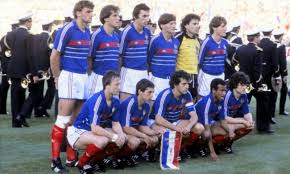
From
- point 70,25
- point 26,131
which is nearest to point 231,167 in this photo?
point 70,25

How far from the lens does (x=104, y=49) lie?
7.35 metres

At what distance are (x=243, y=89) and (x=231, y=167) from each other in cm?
128

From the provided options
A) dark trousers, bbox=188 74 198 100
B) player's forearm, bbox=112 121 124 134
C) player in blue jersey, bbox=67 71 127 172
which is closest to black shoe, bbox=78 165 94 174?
player in blue jersey, bbox=67 71 127 172

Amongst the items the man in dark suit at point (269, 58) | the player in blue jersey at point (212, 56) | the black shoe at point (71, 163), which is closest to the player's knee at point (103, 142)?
the black shoe at point (71, 163)

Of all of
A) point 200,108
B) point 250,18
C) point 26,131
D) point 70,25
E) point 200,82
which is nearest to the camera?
point 70,25

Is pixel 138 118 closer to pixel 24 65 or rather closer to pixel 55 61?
pixel 55 61

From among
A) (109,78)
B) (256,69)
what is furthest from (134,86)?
(256,69)

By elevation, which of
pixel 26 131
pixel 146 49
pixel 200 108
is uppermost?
pixel 146 49

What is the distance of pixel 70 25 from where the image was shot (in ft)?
22.3

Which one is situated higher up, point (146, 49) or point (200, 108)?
point (146, 49)

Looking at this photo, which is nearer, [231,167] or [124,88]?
[231,167]

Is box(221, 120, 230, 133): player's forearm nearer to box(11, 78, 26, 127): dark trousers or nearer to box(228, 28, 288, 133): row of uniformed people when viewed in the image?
box(228, 28, 288, 133): row of uniformed people

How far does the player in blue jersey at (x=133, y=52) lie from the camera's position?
7.83 m

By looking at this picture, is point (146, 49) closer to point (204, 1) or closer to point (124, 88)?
point (124, 88)
